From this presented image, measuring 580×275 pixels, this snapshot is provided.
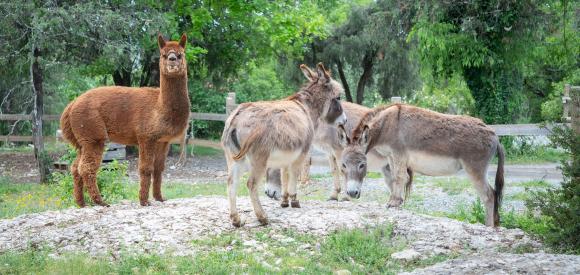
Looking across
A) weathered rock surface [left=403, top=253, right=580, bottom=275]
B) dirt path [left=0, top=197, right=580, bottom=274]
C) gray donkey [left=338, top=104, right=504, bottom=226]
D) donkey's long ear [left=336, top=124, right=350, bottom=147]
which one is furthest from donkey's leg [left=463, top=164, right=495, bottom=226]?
weathered rock surface [left=403, top=253, right=580, bottom=275]

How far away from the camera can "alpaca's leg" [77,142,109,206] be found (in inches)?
364

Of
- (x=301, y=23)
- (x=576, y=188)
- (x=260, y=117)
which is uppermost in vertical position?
(x=301, y=23)

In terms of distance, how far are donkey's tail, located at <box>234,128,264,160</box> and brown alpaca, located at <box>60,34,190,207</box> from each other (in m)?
1.78

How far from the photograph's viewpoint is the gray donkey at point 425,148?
357 inches

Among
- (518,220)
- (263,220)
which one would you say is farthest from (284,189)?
(518,220)

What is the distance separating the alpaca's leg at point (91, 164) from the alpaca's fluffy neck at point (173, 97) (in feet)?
3.66

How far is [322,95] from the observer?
9.76 m

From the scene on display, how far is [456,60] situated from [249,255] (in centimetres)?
1655

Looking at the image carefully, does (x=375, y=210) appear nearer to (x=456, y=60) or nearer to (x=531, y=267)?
(x=531, y=267)

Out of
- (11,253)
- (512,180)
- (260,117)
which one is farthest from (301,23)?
(11,253)

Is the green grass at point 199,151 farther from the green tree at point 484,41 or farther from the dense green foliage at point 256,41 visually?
the green tree at point 484,41

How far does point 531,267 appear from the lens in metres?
6.29

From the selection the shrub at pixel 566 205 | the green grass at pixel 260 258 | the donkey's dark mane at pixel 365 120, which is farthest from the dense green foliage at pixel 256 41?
the green grass at pixel 260 258

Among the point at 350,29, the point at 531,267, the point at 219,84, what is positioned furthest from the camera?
the point at 350,29
